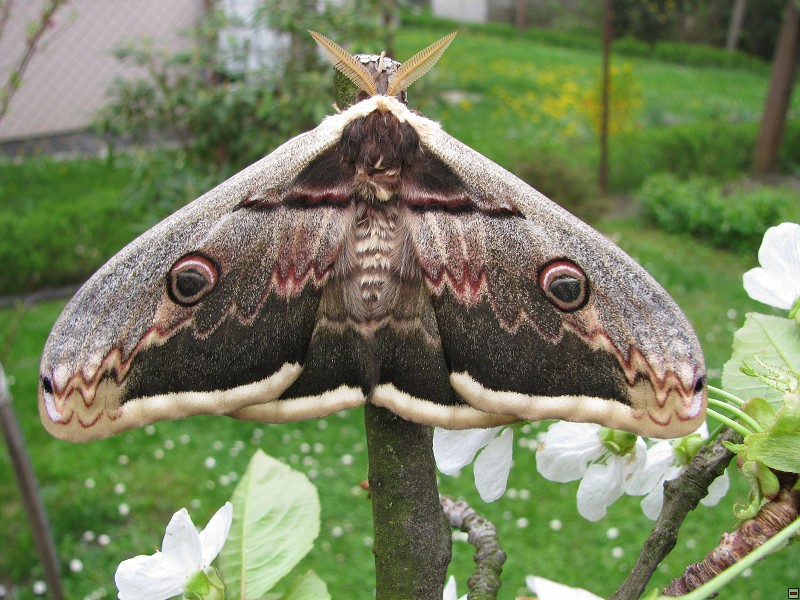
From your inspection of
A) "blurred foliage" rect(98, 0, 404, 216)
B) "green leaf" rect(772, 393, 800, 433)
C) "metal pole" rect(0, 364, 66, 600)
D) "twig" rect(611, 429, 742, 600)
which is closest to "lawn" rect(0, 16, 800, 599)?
"metal pole" rect(0, 364, 66, 600)

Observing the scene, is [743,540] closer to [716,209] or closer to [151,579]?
[151,579]

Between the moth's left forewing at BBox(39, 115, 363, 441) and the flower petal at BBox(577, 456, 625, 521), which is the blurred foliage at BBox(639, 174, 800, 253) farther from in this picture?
the moth's left forewing at BBox(39, 115, 363, 441)

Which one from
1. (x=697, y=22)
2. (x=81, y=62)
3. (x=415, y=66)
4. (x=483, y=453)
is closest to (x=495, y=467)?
(x=483, y=453)

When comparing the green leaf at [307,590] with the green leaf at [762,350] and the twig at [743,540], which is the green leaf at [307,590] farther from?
the green leaf at [762,350]

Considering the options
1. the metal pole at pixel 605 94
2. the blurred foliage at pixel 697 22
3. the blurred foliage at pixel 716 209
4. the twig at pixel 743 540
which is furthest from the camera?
the blurred foliage at pixel 697 22

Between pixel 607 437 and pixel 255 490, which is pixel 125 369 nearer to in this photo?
pixel 255 490

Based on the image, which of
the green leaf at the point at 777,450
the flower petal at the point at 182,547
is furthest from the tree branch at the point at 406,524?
the green leaf at the point at 777,450
